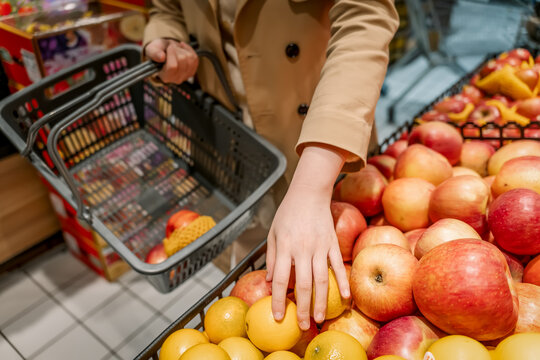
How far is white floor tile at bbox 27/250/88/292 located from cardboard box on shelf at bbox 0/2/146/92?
102 centimetres

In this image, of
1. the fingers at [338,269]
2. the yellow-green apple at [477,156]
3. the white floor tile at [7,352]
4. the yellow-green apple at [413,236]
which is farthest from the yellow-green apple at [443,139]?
the white floor tile at [7,352]

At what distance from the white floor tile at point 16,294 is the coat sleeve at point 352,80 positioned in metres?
2.05

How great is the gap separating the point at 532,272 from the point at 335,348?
466mm

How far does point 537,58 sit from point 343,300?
6.59 ft

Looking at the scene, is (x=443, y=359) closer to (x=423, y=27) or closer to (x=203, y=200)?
(x=203, y=200)

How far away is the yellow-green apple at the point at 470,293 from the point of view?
2.45 ft

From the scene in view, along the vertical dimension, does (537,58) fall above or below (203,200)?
above

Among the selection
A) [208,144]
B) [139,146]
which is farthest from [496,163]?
[139,146]

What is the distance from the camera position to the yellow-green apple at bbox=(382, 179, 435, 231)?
3.63ft

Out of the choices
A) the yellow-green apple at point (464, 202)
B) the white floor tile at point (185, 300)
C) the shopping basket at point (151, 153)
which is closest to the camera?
the yellow-green apple at point (464, 202)

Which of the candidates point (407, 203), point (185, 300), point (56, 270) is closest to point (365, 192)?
point (407, 203)

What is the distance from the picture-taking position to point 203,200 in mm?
1636

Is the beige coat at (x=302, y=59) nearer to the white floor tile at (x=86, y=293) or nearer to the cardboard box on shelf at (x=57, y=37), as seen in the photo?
the cardboard box on shelf at (x=57, y=37)

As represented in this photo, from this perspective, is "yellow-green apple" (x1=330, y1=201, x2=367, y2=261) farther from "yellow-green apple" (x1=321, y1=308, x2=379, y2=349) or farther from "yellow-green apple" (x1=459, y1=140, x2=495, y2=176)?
"yellow-green apple" (x1=459, y1=140, x2=495, y2=176)
